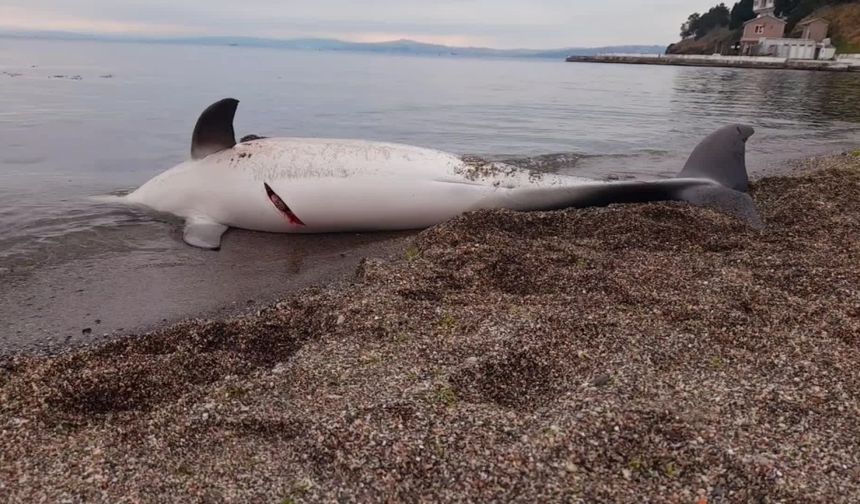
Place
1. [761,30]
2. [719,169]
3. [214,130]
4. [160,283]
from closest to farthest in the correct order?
[160,283], [214,130], [719,169], [761,30]

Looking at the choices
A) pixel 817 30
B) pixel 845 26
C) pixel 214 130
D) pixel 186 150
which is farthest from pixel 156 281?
pixel 845 26

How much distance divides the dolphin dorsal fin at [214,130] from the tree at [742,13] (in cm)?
12013

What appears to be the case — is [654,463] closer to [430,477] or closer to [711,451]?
[711,451]

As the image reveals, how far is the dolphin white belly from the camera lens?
7.21m

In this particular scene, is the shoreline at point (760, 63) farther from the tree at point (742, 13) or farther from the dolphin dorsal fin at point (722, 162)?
the dolphin dorsal fin at point (722, 162)

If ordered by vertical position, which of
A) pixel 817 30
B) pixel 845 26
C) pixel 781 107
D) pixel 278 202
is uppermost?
pixel 845 26

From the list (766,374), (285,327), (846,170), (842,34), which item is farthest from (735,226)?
(842,34)

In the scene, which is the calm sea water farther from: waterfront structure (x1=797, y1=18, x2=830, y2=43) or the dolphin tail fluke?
A: waterfront structure (x1=797, y1=18, x2=830, y2=43)

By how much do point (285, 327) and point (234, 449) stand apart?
1.50 metres

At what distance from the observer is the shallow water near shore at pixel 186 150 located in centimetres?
586

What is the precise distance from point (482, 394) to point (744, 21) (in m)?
125

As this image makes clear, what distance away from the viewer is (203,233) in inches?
282

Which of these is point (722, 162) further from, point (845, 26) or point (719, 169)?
point (845, 26)

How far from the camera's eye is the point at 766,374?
371cm
